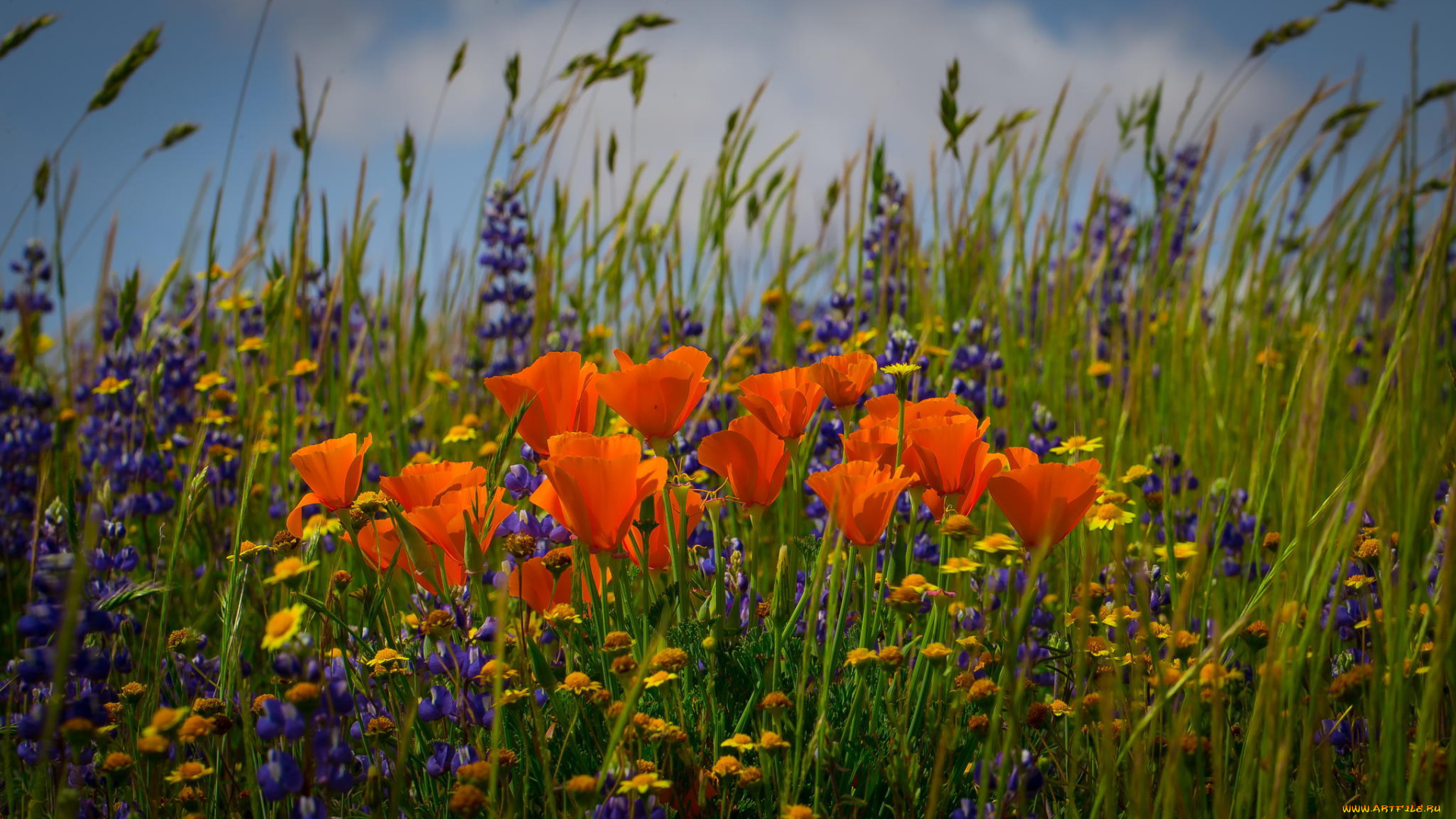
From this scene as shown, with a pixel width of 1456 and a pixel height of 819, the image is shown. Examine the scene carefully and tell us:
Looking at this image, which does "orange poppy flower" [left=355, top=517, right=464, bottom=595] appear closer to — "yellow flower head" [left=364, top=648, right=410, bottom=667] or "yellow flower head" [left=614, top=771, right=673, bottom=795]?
"yellow flower head" [left=364, top=648, right=410, bottom=667]

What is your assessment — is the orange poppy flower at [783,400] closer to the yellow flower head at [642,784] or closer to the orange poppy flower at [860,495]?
the orange poppy flower at [860,495]

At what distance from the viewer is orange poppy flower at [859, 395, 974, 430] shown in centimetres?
137

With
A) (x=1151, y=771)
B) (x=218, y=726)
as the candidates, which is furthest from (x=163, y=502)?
(x=1151, y=771)

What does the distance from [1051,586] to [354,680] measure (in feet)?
5.24

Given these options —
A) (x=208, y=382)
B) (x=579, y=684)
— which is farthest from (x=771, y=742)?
(x=208, y=382)

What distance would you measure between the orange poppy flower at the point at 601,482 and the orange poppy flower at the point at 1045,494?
433mm

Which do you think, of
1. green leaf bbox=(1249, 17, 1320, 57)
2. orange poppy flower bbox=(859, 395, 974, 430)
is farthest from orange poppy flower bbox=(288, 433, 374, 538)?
green leaf bbox=(1249, 17, 1320, 57)

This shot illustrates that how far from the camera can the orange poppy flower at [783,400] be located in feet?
4.31

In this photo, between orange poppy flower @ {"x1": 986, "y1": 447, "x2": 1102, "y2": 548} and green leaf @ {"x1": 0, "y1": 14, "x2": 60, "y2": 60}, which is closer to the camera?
orange poppy flower @ {"x1": 986, "y1": 447, "x2": 1102, "y2": 548}

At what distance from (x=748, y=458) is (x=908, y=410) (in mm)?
296

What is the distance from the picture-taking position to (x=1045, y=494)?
1.16 metres

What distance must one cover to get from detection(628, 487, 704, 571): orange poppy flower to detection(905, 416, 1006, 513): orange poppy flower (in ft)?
1.04

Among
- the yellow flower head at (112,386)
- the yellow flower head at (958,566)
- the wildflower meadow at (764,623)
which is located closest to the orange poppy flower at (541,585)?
the wildflower meadow at (764,623)

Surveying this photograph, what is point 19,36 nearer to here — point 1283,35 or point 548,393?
point 548,393
